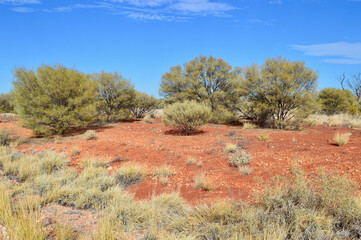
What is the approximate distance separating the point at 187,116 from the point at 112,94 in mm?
10455

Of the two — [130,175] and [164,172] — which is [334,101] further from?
A: [130,175]

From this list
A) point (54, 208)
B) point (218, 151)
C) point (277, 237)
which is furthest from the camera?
point (218, 151)

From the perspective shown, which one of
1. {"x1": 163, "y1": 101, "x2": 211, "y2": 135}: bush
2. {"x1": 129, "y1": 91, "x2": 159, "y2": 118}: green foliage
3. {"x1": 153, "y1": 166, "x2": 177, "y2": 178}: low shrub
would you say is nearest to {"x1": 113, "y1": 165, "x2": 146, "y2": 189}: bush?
{"x1": 153, "y1": 166, "x2": 177, "y2": 178}: low shrub

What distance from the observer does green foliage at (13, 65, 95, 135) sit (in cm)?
1177

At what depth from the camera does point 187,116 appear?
12.0 m

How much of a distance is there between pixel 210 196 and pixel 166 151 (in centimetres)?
406

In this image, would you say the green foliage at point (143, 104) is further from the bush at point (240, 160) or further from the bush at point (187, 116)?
the bush at point (240, 160)

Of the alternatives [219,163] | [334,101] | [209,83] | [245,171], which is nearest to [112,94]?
[209,83]

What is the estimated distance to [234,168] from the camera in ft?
18.9

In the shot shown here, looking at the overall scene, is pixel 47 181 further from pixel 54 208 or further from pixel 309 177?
pixel 309 177

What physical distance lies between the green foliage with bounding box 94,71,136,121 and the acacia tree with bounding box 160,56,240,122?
4622 millimetres

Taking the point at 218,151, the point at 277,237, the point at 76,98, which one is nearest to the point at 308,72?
the point at 218,151

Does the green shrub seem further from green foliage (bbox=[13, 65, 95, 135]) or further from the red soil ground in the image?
the red soil ground

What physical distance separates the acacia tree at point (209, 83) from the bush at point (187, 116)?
22.7ft
